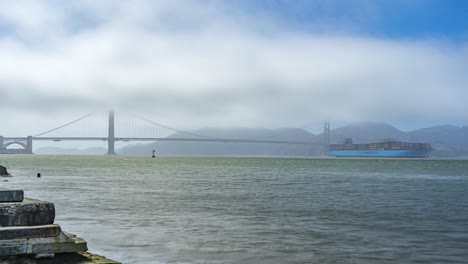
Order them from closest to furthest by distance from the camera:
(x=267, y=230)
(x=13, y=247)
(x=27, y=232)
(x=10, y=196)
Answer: (x=13, y=247)
(x=27, y=232)
(x=10, y=196)
(x=267, y=230)

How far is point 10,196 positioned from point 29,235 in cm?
69

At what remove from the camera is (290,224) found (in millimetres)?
17969

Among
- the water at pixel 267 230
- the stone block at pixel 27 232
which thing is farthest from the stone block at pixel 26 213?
the water at pixel 267 230

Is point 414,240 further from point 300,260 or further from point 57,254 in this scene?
point 57,254

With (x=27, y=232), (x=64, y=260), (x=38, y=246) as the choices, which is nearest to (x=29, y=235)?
(x=27, y=232)

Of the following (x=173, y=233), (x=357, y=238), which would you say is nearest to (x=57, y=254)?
(x=173, y=233)

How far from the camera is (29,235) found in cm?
709

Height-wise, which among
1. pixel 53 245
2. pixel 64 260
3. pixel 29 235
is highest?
pixel 29 235

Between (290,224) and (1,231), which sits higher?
(1,231)

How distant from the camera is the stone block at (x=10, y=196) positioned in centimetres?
731

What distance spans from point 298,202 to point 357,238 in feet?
40.1

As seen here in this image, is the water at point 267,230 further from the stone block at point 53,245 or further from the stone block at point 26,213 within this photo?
the stone block at point 26,213

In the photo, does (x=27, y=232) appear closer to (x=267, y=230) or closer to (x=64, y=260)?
(x=64, y=260)

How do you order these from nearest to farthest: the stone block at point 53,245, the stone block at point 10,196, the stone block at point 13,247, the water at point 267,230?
the stone block at point 13,247 < the stone block at point 53,245 < the stone block at point 10,196 < the water at point 267,230
